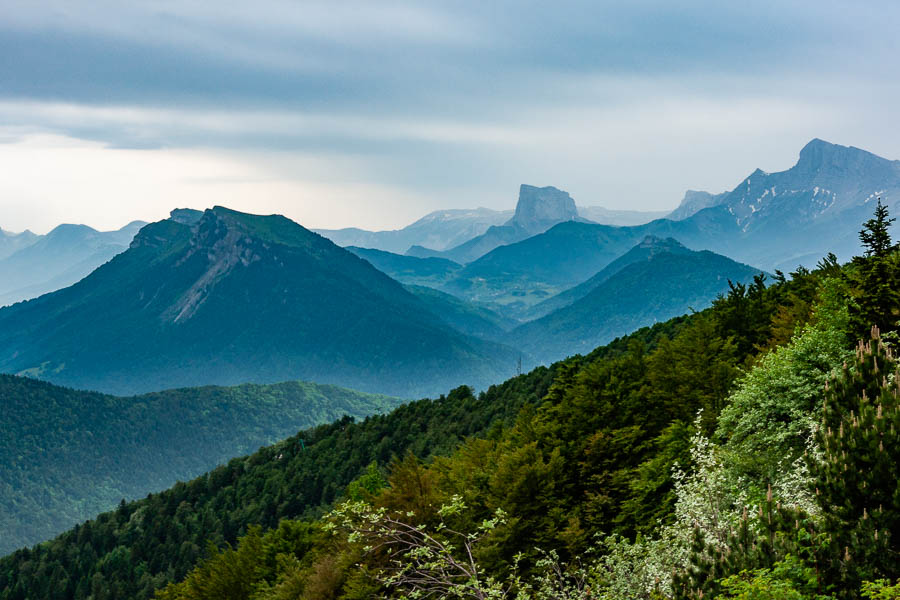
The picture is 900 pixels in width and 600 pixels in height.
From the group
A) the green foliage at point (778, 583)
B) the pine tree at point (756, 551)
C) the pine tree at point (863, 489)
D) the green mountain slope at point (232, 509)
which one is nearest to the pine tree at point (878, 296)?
the pine tree at point (863, 489)

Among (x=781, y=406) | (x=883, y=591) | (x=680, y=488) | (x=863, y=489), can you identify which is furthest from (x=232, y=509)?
(x=883, y=591)

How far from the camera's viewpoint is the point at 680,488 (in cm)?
3061

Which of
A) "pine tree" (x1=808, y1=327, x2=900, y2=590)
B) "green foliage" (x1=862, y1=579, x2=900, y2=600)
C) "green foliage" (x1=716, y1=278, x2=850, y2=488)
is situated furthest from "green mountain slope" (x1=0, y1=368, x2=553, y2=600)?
"green foliage" (x1=862, y1=579, x2=900, y2=600)

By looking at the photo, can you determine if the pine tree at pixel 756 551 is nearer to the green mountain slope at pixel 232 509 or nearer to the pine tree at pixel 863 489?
the pine tree at pixel 863 489

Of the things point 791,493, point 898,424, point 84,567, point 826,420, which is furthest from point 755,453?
point 84,567

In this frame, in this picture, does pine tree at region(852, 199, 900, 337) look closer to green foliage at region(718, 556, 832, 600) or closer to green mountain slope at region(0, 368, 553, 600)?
green foliage at region(718, 556, 832, 600)

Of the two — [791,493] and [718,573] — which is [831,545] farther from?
[791,493]

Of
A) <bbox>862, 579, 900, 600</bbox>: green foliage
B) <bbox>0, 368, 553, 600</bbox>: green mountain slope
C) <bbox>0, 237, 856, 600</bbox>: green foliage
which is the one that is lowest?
<bbox>0, 368, 553, 600</bbox>: green mountain slope

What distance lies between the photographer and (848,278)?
38.3 meters

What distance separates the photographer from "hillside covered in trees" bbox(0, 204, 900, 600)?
1870 centimetres

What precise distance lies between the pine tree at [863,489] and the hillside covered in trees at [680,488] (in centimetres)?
5

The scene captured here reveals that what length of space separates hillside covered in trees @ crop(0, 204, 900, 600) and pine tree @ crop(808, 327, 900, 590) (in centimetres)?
5

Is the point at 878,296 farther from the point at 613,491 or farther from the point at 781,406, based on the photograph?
the point at 613,491

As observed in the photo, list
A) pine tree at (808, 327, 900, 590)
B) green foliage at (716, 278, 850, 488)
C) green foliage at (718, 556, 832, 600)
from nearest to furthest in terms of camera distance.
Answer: green foliage at (718, 556, 832, 600) → pine tree at (808, 327, 900, 590) → green foliage at (716, 278, 850, 488)
